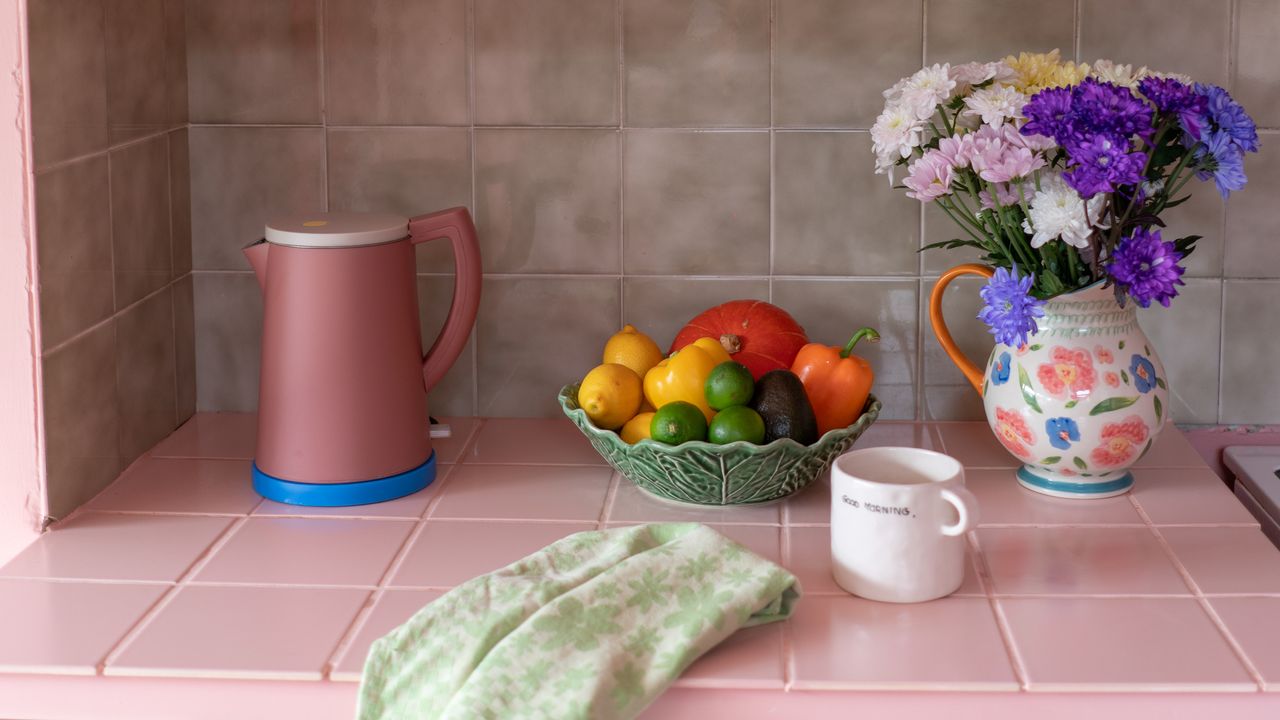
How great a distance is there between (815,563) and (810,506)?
0.14 meters

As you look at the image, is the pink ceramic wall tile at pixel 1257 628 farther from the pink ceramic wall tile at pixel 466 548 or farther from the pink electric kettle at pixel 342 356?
the pink electric kettle at pixel 342 356

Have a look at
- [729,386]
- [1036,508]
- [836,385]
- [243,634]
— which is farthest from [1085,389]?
[243,634]

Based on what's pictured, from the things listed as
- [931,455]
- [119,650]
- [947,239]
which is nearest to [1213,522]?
[931,455]

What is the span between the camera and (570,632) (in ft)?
3.28

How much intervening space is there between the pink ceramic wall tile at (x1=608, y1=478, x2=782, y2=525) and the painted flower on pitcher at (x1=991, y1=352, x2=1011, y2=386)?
243 millimetres

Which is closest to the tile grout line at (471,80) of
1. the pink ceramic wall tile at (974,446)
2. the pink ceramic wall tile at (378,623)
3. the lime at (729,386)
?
the lime at (729,386)

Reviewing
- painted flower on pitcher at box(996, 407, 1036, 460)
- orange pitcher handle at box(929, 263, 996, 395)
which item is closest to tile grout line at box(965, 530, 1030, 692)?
painted flower on pitcher at box(996, 407, 1036, 460)

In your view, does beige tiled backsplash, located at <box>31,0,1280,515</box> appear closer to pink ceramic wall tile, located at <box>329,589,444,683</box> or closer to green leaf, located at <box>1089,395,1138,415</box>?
green leaf, located at <box>1089,395,1138,415</box>

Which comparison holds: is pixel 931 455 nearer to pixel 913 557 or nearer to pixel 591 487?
pixel 913 557

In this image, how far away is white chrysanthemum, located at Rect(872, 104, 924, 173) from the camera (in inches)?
49.8

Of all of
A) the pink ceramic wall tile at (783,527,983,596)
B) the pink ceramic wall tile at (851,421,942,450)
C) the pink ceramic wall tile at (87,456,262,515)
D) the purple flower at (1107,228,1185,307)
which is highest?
the purple flower at (1107,228,1185,307)

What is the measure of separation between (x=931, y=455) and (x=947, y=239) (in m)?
0.44

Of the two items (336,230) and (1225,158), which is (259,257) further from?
(1225,158)

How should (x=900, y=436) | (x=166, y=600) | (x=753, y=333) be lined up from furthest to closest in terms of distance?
(x=900, y=436)
(x=753, y=333)
(x=166, y=600)
